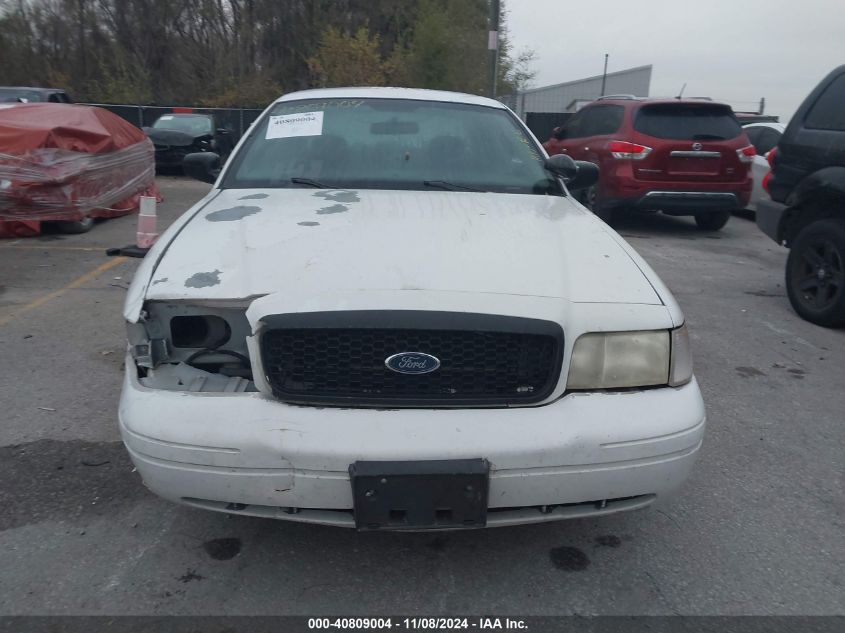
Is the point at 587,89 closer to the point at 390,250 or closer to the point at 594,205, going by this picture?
the point at 594,205

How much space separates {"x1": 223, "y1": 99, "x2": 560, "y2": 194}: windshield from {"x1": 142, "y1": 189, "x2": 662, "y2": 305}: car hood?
26 centimetres

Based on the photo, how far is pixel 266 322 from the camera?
230 cm

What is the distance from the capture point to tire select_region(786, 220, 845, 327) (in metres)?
5.51

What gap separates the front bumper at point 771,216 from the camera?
6.09 meters

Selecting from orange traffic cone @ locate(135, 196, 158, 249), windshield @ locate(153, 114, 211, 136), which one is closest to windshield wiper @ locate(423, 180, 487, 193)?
orange traffic cone @ locate(135, 196, 158, 249)

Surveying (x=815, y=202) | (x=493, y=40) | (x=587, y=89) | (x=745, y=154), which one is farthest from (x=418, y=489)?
(x=587, y=89)

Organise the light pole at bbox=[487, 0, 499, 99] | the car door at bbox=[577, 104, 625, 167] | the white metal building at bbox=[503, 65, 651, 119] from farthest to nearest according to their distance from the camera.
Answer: the white metal building at bbox=[503, 65, 651, 119]
the light pole at bbox=[487, 0, 499, 99]
the car door at bbox=[577, 104, 625, 167]

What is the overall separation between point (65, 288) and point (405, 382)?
514cm

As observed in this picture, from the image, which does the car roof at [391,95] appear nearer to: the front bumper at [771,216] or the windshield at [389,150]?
the windshield at [389,150]

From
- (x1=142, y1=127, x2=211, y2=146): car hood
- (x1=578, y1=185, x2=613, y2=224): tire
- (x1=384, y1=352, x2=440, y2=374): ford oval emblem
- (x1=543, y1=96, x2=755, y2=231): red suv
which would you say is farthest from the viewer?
(x1=142, y1=127, x2=211, y2=146): car hood

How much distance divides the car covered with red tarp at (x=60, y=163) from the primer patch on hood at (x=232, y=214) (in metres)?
5.96

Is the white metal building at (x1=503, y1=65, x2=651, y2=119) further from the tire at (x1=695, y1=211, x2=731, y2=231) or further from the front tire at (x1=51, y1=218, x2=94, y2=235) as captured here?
the front tire at (x1=51, y1=218, x2=94, y2=235)

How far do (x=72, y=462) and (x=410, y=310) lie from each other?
78.6 inches

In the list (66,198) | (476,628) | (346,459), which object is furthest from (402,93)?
(66,198)
